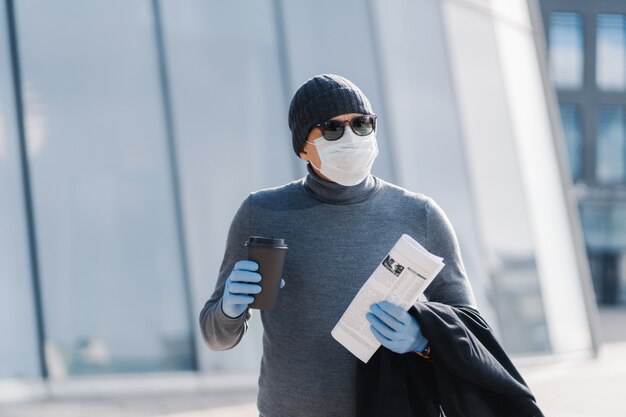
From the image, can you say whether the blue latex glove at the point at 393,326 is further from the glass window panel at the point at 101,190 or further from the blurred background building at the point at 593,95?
the blurred background building at the point at 593,95

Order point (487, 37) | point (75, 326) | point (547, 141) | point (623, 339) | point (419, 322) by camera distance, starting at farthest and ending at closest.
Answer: point (623, 339) → point (547, 141) → point (487, 37) → point (75, 326) → point (419, 322)

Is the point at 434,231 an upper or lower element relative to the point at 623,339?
upper

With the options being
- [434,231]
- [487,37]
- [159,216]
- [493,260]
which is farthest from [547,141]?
[434,231]

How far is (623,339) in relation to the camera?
1498cm

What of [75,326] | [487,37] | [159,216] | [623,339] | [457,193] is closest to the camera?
[75,326]

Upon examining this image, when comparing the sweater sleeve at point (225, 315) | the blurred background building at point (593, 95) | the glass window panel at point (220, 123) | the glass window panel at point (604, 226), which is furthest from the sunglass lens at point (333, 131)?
the glass window panel at point (604, 226)

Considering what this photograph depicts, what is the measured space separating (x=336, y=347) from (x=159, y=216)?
5452 millimetres

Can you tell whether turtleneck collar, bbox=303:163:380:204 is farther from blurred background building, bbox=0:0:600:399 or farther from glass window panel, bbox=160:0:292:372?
glass window panel, bbox=160:0:292:372

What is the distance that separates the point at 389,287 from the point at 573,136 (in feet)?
80.6

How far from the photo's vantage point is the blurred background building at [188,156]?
6672 mm

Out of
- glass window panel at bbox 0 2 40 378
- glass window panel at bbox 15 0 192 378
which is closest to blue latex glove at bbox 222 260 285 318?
glass window panel at bbox 0 2 40 378

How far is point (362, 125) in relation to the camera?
7.09ft

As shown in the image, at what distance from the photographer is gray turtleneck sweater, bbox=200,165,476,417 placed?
202 centimetres

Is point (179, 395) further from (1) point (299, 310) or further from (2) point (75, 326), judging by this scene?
(1) point (299, 310)
